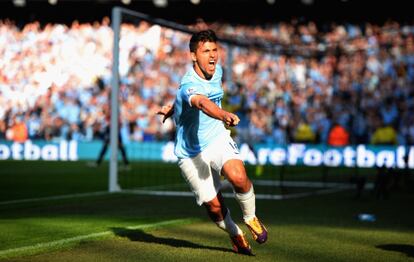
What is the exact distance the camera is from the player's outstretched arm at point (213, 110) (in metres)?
6.87

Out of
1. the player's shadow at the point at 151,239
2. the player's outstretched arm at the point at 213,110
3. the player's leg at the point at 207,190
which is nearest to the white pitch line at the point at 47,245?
the player's shadow at the point at 151,239

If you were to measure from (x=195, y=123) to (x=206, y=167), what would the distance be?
1.47 ft

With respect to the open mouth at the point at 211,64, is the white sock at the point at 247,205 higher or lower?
lower

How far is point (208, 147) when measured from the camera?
8.03 m

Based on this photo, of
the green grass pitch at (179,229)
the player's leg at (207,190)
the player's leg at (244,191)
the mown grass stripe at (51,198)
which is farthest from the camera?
the mown grass stripe at (51,198)

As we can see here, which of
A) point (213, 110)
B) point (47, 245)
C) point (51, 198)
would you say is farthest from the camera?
point (51, 198)

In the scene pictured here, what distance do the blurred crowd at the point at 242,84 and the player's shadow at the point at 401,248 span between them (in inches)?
780

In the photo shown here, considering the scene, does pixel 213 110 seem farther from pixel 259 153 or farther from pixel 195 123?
pixel 259 153

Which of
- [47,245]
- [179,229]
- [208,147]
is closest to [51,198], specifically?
[179,229]

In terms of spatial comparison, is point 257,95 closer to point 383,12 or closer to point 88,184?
point 383,12

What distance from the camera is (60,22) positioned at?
4203 centimetres

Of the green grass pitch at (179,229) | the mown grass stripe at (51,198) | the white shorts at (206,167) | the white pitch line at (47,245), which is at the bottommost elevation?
the mown grass stripe at (51,198)

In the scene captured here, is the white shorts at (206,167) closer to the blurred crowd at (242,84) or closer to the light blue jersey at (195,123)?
the light blue jersey at (195,123)

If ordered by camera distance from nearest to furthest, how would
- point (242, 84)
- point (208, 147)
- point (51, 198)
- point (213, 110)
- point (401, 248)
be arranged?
point (213, 110)
point (208, 147)
point (401, 248)
point (51, 198)
point (242, 84)
